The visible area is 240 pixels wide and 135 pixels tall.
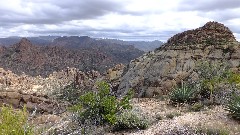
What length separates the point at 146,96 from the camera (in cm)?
2220

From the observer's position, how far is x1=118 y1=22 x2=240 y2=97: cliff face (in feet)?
76.3

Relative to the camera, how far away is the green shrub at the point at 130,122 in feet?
36.7

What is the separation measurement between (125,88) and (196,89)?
965 centimetres

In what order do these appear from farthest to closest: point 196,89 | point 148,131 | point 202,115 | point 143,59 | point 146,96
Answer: point 143,59 < point 146,96 < point 196,89 < point 202,115 < point 148,131

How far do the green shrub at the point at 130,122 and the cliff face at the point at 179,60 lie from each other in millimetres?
10395

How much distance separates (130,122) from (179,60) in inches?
604

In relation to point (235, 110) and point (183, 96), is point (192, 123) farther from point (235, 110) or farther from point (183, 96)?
point (183, 96)

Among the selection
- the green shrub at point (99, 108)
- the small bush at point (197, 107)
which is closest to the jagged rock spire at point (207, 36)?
the small bush at point (197, 107)

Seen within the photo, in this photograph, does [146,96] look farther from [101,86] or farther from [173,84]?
[101,86]

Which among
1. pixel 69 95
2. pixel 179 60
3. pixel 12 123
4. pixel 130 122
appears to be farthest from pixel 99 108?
pixel 69 95

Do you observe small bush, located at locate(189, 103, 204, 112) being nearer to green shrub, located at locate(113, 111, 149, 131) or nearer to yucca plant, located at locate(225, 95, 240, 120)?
yucca plant, located at locate(225, 95, 240, 120)

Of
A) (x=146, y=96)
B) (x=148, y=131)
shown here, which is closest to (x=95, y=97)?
(x=148, y=131)

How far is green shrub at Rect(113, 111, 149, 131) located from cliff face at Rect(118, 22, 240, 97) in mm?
10395

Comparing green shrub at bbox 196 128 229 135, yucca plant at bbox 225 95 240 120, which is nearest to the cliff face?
yucca plant at bbox 225 95 240 120
